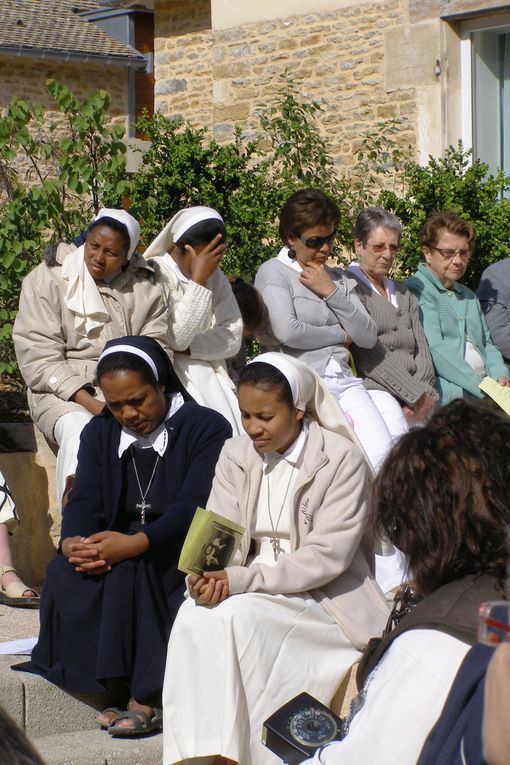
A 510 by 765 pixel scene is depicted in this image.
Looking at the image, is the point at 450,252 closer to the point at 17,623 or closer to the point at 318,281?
the point at 318,281

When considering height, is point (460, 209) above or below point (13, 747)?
above

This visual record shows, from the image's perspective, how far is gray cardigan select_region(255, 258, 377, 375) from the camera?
6039 mm

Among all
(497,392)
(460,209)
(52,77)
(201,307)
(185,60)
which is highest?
(52,77)

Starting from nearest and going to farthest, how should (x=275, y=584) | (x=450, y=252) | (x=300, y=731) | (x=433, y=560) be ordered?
(x=433, y=560), (x=300, y=731), (x=275, y=584), (x=450, y=252)

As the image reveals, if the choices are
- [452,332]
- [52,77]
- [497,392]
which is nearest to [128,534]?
[497,392]

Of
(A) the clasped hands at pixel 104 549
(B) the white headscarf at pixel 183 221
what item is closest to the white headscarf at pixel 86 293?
(B) the white headscarf at pixel 183 221

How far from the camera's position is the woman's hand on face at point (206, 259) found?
6074 millimetres

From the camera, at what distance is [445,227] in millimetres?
6820

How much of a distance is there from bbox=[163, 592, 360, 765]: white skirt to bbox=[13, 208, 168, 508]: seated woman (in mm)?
1873

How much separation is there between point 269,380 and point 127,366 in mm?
636

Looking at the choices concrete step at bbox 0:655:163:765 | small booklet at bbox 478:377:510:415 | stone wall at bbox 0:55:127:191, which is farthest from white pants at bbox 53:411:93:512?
stone wall at bbox 0:55:127:191

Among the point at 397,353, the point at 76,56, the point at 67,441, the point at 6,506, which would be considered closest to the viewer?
the point at 67,441

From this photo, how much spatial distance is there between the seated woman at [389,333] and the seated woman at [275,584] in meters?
1.79

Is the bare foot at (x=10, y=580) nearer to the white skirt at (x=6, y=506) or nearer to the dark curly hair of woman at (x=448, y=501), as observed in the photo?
the white skirt at (x=6, y=506)
